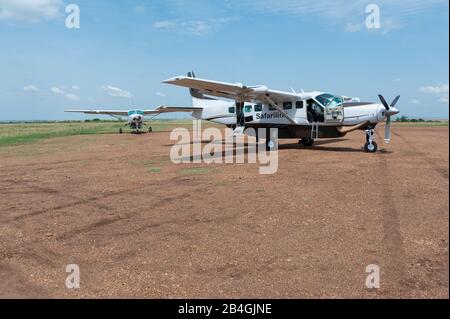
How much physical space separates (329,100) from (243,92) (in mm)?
4064

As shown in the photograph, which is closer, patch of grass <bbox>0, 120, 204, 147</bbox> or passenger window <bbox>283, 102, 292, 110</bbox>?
passenger window <bbox>283, 102, 292, 110</bbox>

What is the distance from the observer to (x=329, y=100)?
16359 mm

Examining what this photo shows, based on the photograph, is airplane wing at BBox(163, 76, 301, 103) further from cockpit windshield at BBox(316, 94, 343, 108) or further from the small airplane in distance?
the small airplane in distance

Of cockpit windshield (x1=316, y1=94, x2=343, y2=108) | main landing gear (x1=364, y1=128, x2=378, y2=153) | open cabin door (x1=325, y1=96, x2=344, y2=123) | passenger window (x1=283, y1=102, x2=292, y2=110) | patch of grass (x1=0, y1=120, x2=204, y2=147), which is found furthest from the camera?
patch of grass (x1=0, y1=120, x2=204, y2=147)

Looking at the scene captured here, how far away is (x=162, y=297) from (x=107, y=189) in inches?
237

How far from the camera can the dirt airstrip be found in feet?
12.3

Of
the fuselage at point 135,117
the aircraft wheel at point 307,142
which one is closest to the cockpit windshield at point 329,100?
the aircraft wheel at point 307,142

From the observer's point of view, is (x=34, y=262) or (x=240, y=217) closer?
(x=34, y=262)

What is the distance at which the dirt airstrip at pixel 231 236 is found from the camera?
374 cm

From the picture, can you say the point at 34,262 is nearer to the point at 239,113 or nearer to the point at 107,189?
the point at 107,189

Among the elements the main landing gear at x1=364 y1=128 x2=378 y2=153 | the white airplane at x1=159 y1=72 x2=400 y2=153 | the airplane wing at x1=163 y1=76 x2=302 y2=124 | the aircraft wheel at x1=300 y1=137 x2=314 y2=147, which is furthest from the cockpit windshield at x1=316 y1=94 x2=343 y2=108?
the aircraft wheel at x1=300 y1=137 x2=314 y2=147

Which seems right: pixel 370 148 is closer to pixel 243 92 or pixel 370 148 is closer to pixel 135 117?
pixel 243 92

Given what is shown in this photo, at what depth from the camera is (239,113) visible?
779 inches

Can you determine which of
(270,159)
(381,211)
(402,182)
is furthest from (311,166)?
(381,211)
